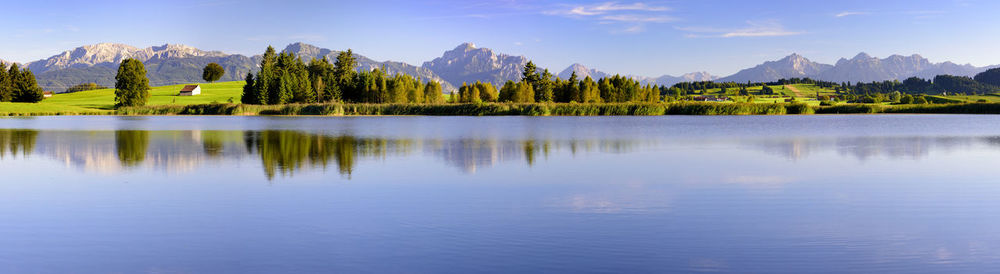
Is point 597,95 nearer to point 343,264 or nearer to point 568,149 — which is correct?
point 568,149

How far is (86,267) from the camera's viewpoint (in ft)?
21.0

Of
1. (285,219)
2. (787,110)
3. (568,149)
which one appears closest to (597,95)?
(787,110)

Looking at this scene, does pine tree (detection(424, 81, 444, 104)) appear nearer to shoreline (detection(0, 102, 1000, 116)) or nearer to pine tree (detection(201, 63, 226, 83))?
shoreline (detection(0, 102, 1000, 116))

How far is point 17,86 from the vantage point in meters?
95.8

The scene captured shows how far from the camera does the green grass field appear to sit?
2955 inches

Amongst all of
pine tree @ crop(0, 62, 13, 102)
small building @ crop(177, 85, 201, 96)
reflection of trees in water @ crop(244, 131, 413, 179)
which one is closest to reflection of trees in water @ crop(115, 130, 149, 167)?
reflection of trees in water @ crop(244, 131, 413, 179)

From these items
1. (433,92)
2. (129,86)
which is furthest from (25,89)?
(433,92)

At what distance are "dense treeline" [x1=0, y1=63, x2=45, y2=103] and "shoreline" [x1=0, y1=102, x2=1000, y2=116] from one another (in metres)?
26.3

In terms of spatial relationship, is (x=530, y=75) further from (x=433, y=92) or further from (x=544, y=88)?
(x=433, y=92)

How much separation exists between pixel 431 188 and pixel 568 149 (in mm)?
10287

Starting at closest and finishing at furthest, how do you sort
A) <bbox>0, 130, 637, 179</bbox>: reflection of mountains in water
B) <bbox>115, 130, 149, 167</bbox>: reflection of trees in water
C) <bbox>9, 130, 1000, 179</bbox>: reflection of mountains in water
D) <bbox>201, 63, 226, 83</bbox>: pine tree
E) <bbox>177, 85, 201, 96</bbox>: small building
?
<bbox>0, 130, 637, 179</bbox>: reflection of mountains in water, <bbox>9, 130, 1000, 179</bbox>: reflection of mountains in water, <bbox>115, 130, 149, 167</bbox>: reflection of trees in water, <bbox>177, 85, 201, 96</bbox>: small building, <bbox>201, 63, 226, 83</bbox>: pine tree

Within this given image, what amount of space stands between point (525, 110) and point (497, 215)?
67944mm

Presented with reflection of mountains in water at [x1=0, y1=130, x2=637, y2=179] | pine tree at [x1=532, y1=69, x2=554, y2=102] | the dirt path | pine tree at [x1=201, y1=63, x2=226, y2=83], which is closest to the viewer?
reflection of mountains in water at [x1=0, y1=130, x2=637, y2=179]

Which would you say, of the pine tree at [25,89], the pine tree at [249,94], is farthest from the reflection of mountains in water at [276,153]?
the pine tree at [25,89]
